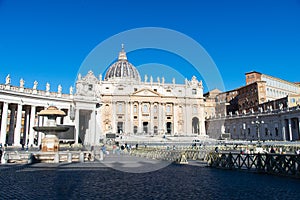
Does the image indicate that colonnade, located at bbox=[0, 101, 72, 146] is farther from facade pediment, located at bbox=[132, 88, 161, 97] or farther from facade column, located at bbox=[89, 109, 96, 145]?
facade pediment, located at bbox=[132, 88, 161, 97]

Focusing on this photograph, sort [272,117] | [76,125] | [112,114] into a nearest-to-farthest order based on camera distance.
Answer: [76,125] → [272,117] → [112,114]

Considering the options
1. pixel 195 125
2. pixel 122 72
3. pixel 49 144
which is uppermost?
pixel 122 72

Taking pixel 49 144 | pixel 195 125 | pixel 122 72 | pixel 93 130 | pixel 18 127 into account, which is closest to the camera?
pixel 49 144

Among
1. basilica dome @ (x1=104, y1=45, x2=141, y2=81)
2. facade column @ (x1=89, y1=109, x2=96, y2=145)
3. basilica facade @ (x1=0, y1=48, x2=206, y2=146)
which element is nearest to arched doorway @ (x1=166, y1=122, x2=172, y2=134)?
basilica facade @ (x1=0, y1=48, x2=206, y2=146)

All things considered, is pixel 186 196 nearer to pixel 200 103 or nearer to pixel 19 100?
pixel 19 100

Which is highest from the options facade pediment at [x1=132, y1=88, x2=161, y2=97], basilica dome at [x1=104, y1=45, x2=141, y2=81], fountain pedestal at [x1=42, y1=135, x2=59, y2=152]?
basilica dome at [x1=104, y1=45, x2=141, y2=81]

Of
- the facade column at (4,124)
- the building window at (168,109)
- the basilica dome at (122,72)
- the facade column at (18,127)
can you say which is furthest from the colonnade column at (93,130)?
the basilica dome at (122,72)

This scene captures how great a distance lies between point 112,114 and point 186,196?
69187mm

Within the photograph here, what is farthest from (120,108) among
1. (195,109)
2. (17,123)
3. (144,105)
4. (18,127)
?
(18,127)

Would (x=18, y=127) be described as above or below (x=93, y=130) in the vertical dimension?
above

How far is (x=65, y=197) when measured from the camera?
7.32 metres

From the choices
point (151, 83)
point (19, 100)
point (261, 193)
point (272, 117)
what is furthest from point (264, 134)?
point (261, 193)

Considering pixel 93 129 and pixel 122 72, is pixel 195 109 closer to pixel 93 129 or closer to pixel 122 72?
pixel 122 72

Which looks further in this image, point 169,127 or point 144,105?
point 169,127
